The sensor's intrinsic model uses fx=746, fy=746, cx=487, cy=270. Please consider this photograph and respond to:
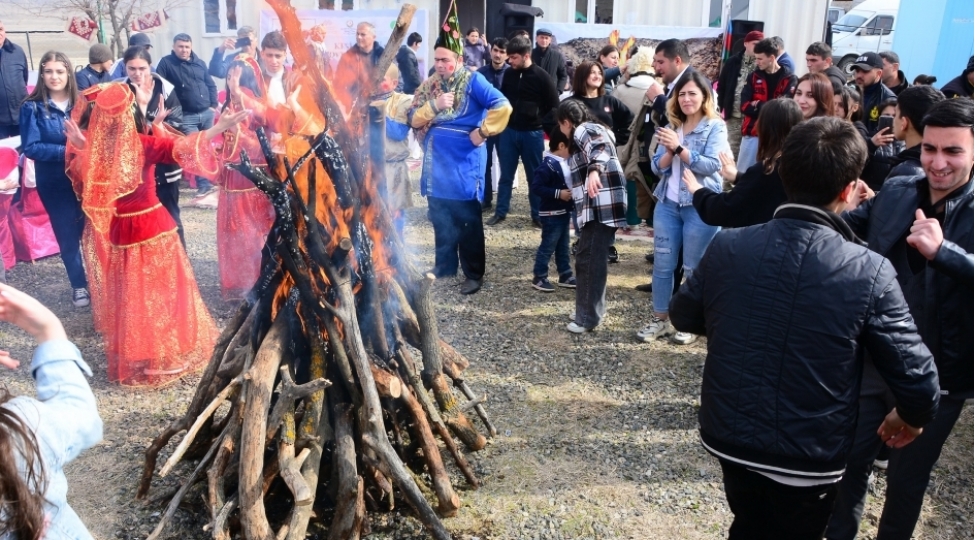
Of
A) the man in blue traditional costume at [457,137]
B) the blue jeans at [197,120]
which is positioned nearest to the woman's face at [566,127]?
the man in blue traditional costume at [457,137]

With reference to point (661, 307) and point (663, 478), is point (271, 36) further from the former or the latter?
point (663, 478)

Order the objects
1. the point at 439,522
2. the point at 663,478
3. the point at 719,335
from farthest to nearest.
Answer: the point at 663,478 < the point at 439,522 < the point at 719,335

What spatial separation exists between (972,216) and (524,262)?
4887 millimetres

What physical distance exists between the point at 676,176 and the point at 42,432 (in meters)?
4.26

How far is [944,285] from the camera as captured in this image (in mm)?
2721

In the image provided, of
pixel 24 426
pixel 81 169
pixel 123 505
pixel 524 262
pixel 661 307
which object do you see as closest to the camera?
pixel 24 426

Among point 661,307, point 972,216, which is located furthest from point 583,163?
point 972,216

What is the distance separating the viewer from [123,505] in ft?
11.8

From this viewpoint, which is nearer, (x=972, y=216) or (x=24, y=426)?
(x=24, y=426)

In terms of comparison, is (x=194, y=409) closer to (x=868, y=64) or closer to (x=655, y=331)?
(x=655, y=331)

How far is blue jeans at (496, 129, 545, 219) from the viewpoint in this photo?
323 inches

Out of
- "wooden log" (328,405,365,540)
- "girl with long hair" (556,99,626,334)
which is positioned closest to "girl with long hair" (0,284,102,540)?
"wooden log" (328,405,365,540)

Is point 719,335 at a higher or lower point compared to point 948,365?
higher

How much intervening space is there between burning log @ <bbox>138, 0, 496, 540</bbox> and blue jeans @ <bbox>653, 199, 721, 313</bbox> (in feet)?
7.06
